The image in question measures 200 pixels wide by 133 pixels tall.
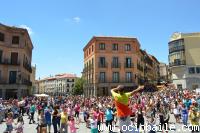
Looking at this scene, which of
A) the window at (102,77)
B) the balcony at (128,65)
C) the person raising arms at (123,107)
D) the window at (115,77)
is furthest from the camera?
the balcony at (128,65)

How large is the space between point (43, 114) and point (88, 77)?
46.0m

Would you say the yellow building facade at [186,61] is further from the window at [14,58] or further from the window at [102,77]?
the window at [14,58]

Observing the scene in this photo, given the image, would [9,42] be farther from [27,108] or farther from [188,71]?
[188,71]

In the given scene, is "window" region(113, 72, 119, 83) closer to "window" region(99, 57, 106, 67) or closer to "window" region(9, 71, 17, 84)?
"window" region(99, 57, 106, 67)

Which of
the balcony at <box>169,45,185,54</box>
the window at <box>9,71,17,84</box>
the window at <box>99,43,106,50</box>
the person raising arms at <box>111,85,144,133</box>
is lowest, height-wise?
the person raising arms at <box>111,85,144,133</box>

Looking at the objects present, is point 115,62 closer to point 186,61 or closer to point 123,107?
point 186,61

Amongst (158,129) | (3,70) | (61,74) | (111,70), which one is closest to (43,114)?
(158,129)

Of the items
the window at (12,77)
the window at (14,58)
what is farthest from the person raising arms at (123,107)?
the window at (14,58)

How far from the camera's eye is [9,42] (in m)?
43.4

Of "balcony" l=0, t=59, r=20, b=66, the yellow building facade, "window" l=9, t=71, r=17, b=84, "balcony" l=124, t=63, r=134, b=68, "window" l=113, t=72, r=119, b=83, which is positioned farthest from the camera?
"balcony" l=124, t=63, r=134, b=68

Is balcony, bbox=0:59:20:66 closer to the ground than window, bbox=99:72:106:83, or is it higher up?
higher up

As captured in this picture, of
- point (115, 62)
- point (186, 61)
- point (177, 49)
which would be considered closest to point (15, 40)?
point (115, 62)

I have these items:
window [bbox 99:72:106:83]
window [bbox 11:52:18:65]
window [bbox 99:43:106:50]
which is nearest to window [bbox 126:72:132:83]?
window [bbox 99:72:106:83]

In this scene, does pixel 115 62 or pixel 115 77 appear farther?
pixel 115 62
